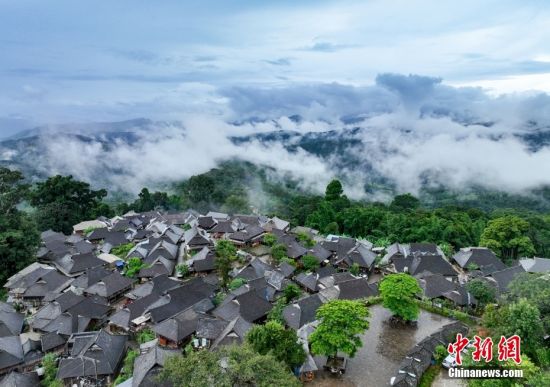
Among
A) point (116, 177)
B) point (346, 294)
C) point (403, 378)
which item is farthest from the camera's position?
point (116, 177)

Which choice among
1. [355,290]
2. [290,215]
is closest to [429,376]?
[355,290]

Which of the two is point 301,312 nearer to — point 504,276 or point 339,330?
point 339,330

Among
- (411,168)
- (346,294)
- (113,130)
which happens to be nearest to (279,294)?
(346,294)

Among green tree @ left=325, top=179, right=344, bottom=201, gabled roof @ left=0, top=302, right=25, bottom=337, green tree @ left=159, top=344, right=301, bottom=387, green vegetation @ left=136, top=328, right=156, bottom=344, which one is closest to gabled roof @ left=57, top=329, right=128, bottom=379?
green vegetation @ left=136, top=328, right=156, bottom=344

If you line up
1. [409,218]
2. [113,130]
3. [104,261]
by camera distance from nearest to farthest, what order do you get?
[104,261] → [409,218] → [113,130]

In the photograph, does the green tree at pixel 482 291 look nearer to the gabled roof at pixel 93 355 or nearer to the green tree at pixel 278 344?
the green tree at pixel 278 344

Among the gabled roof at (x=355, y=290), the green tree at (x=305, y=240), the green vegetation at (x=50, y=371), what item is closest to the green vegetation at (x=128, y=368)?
the green vegetation at (x=50, y=371)

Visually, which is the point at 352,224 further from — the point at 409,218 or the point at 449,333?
the point at 449,333
